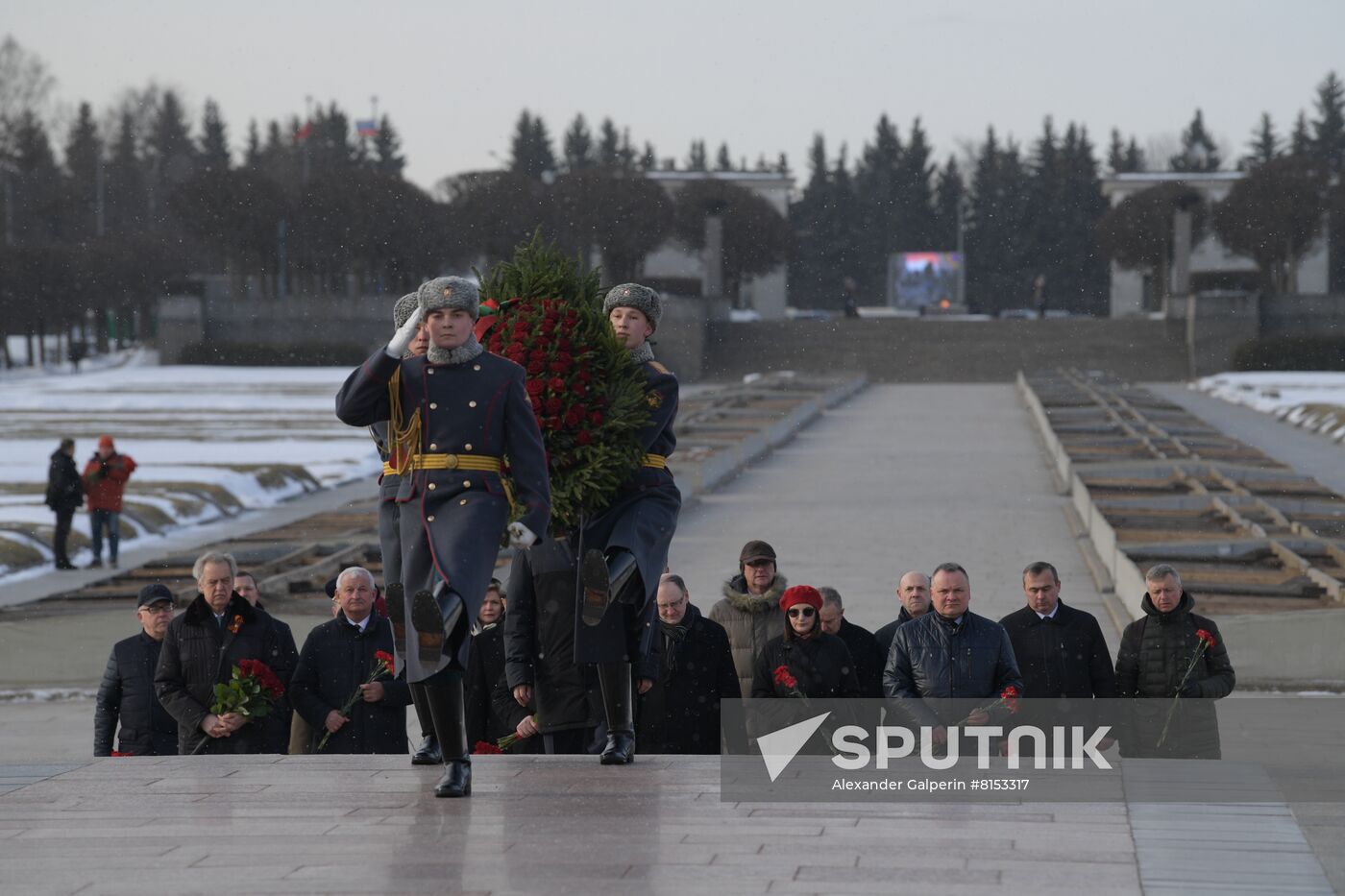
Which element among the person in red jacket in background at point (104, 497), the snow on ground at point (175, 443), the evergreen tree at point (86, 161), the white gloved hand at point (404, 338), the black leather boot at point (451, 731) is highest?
the evergreen tree at point (86, 161)

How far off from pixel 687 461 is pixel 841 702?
2153 centimetres

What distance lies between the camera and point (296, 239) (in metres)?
87.3

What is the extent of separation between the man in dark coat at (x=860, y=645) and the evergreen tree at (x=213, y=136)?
124783 millimetres

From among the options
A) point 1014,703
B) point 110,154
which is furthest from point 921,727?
point 110,154

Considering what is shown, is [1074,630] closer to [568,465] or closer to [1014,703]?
[1014,703]

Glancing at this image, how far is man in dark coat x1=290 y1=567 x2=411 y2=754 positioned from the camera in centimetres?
812

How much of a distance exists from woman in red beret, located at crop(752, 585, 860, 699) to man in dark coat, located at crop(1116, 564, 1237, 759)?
51.3 inches

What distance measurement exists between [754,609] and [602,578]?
7.40ft

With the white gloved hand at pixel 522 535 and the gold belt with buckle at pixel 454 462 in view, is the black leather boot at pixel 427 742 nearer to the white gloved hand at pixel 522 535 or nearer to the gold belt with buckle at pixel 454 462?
Result: the white gloved hand at pixel 522 535

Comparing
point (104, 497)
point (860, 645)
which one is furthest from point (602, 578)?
point (104, 497)

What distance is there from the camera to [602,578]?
6.46m

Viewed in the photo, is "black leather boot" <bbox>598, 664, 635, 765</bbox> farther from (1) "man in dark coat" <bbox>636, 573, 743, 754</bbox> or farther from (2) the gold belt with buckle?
(1) "man in dark coat" <bbox>636, 573, 743, 754</bbox>

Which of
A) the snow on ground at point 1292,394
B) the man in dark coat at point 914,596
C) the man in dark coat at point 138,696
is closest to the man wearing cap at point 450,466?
the man in dark coat at point 914,596

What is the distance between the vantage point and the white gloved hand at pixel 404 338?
6.10 meters
